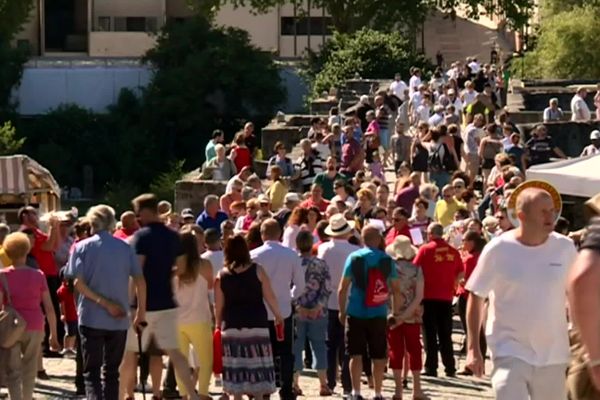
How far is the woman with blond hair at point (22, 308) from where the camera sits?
525 inches

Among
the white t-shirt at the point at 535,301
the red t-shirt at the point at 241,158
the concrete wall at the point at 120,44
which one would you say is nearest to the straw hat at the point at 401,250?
the white t-shirt at the point at 535,301

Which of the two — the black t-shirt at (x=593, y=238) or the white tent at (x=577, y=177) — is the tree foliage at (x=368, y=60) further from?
the black t-shirt at (x=593, y=238)

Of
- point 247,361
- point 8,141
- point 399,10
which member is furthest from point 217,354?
point 399,10

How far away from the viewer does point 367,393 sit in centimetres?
1539

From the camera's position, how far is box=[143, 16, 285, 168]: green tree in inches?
2751

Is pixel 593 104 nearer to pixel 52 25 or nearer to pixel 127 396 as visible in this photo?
pixel 127 396

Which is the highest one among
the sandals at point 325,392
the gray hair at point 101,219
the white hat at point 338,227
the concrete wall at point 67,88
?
the gray hair at point 101,219

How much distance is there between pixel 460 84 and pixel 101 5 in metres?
50.0

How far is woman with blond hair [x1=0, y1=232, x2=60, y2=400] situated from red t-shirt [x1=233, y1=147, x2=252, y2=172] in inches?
534

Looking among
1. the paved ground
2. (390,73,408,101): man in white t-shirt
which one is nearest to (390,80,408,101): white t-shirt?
(390,73,408,101): man in white t-shirt

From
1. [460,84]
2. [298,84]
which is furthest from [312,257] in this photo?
[298,84]

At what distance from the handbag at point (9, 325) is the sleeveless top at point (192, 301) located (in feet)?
3.70

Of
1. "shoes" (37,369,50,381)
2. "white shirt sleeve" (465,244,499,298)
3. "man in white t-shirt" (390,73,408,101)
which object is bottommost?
"shoes" (37,369,50,381)

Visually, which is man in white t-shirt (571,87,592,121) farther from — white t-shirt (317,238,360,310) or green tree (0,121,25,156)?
green tree (0,121,25,156)
